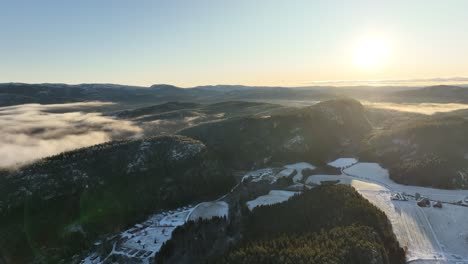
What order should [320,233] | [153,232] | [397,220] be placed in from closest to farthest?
1. [320,233]
2. [397,220]
3. [153,232]

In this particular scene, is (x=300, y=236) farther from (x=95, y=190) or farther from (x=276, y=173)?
(x=95, y=190)

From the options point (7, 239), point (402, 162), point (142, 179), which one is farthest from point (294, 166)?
point (7, 239)

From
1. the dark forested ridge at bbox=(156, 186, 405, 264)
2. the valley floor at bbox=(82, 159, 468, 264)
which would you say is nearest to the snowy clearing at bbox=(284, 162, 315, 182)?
the valley floor at bbox=(82, 159, 468, 264)

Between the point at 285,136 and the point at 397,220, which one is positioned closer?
the point at 397,220

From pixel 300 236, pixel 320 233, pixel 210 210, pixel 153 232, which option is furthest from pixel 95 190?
pixel 320 233

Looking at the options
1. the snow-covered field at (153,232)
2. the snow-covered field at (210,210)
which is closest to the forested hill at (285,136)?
the snow-covered field at (210,210)

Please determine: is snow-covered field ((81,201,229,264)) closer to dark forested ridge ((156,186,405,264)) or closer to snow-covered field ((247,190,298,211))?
dark forested ridge ((156,186,405,264))

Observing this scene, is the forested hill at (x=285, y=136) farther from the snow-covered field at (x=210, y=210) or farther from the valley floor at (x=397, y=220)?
the snow-covered field at (x=210, y=210)
